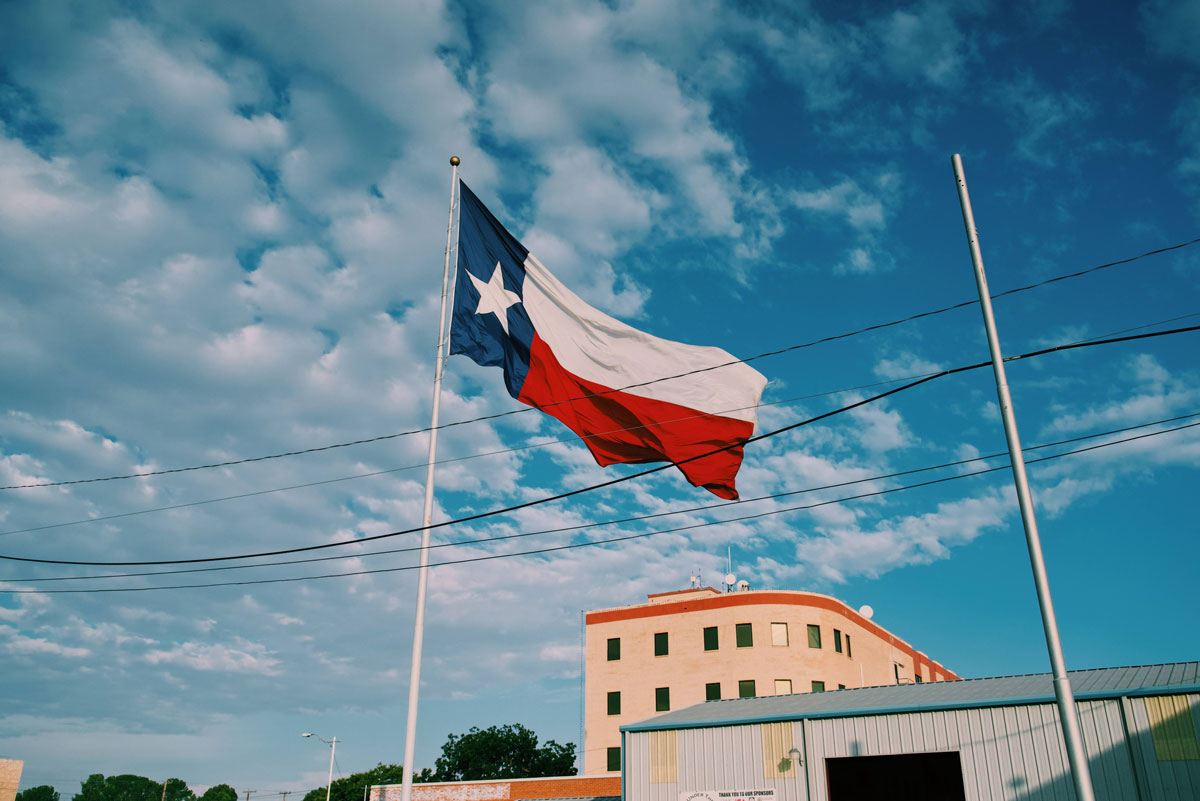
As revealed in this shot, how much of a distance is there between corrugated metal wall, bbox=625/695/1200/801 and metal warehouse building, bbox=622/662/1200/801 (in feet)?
0.08

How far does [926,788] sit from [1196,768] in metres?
17.0

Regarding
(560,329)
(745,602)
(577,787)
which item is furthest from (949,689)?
(745,602)

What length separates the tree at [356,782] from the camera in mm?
96375

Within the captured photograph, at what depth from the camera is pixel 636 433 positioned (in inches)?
636

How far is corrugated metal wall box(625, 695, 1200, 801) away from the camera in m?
19.5

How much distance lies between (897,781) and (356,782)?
79.4m

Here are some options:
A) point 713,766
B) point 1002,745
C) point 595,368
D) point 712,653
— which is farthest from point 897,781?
point 712,653

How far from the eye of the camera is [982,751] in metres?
21.6

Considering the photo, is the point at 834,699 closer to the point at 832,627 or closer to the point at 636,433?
the point at 636,433

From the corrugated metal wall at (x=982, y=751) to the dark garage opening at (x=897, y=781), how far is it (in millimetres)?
10515

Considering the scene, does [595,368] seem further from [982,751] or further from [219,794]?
[219,794]

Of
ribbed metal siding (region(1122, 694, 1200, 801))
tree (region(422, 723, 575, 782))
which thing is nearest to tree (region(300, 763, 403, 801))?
tree (region(422, 723, 575, 782))

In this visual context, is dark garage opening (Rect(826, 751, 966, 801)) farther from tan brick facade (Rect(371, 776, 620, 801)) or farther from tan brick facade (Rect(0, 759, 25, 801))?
tan brick facade (Rect(0, 759, 25, 801))

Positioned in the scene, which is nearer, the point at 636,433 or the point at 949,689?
the point at 636,433
